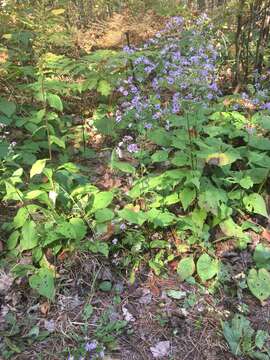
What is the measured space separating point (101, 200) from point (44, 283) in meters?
0.73

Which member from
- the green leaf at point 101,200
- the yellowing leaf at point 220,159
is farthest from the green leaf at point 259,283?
the green leaf at point 101,200

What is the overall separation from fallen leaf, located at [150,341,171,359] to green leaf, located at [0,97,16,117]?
7.74 ft

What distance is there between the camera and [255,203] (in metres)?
3.01

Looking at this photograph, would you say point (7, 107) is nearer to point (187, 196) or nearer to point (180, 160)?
point (180, 160)

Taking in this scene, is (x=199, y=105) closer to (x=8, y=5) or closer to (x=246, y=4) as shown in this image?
(x=246, y=4)

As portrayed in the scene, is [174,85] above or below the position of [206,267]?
above

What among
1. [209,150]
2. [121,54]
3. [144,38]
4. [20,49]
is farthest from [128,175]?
[144,38]

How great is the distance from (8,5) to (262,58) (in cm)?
306

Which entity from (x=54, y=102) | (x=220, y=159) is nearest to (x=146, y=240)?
(x=220, y=159)

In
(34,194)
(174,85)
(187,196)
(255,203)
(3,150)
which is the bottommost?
(255,203)

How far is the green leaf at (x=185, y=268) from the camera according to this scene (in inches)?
109

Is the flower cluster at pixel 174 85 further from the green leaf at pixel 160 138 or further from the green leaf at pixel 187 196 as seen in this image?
the green leaf at pixel 187 196

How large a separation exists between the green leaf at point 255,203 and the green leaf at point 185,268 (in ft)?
2.05

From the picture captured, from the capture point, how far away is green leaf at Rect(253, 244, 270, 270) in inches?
112
